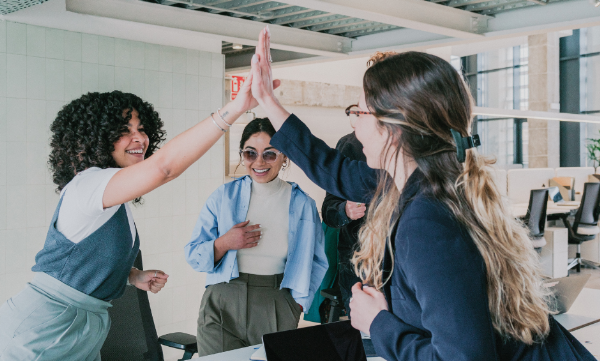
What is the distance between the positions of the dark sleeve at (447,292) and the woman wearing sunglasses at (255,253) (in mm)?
1389

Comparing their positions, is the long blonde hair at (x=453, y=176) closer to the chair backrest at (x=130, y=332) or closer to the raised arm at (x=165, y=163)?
the raised arm at (x=165, y=163)

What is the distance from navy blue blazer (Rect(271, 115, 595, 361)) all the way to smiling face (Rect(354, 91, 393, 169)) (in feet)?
0.38

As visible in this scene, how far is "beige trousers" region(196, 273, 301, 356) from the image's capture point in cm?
235

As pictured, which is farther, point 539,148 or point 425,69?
point 539,148

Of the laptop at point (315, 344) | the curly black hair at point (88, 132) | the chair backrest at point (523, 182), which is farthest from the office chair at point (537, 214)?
the curly black hair at point (88, 132)

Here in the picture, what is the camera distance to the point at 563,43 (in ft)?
50.2

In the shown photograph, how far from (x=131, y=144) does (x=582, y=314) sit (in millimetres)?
2192

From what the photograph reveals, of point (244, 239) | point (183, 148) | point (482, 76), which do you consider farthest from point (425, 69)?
point (482, 76)

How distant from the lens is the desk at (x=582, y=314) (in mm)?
2275

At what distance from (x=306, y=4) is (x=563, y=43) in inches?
602

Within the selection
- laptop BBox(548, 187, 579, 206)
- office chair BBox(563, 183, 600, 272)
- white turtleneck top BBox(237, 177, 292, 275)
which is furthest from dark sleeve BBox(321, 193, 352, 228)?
laptop BBox(548, 187, 579, 206)

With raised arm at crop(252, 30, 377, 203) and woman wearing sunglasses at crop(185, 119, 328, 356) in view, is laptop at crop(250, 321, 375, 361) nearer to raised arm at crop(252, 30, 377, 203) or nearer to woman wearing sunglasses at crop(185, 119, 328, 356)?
raised arm at crop(252, 30, 377, 203)

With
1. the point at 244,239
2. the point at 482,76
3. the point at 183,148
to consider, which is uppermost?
the point at 482,76

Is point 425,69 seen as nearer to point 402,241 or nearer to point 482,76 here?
point 402,241
